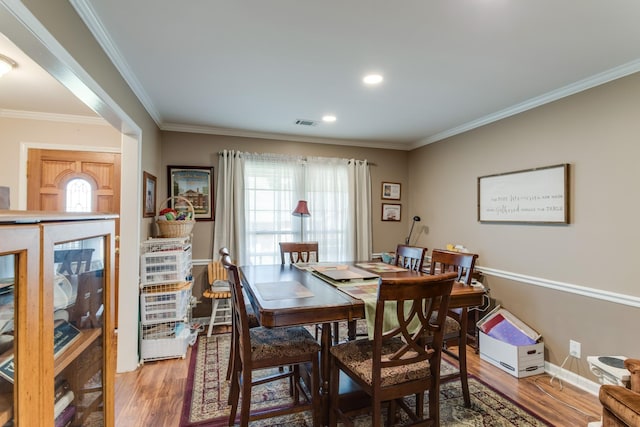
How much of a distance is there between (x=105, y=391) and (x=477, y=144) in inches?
147

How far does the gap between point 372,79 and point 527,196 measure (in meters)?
1.79

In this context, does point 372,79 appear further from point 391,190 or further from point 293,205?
point 391,190

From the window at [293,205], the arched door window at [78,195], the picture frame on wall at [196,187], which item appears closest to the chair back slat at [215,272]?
the window at [293,205]

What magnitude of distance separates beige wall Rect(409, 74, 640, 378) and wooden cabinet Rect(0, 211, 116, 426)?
3.12 m

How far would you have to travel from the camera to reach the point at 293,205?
414 centimetres

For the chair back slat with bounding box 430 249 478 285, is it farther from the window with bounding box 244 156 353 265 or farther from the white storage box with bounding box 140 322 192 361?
the white storage box with bounding box 140 322 192 361

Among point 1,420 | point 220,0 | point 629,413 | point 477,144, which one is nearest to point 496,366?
point 629,413

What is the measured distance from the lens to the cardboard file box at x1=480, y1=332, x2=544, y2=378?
260 cm

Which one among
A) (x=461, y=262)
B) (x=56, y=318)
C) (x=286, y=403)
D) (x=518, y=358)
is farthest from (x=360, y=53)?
(x=518, y=358)

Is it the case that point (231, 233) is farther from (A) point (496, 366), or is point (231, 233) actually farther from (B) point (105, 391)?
(A) point (496, 366)

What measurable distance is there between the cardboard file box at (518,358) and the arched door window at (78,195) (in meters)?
4.20

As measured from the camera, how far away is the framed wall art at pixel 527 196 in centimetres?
265

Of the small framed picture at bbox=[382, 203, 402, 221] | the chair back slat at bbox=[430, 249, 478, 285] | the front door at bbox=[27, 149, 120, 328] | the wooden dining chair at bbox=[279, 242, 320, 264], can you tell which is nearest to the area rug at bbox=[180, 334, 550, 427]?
the chair back slat at bbox=[430, 249, 478, 285]

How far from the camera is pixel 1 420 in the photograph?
72 centimetres
